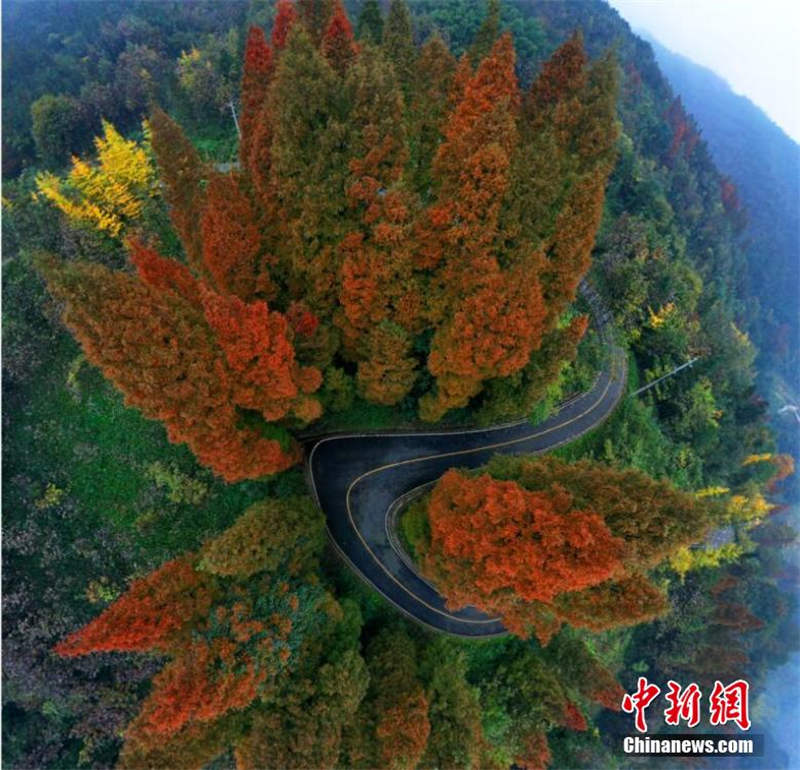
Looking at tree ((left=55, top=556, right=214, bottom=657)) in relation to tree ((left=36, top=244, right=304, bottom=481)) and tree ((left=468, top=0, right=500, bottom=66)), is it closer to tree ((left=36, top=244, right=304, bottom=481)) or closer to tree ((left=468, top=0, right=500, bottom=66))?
tree ((left=36, top=244, right=304, bottom=481))

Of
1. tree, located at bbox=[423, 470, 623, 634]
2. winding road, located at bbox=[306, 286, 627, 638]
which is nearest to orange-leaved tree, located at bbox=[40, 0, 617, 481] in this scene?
winding road, located at bbox=[306, 286, 627, 638]

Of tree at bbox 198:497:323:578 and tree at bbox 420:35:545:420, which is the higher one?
tree at bbox 420:35:545:420

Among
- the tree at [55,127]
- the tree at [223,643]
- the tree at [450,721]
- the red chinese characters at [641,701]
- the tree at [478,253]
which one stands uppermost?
the tree at [478,253]

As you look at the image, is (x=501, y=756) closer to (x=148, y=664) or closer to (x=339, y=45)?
(x=148, y=664)

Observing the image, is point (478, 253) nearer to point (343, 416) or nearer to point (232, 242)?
point (232, 242)

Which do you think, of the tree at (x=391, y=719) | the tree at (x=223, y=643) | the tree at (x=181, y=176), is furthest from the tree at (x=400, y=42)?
the tree at (x=391, y=719)

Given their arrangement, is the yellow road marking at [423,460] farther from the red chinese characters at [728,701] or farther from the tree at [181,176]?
the red chinese characters at [728,701]

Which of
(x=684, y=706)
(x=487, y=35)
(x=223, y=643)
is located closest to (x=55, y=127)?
(x=487, y=35)
